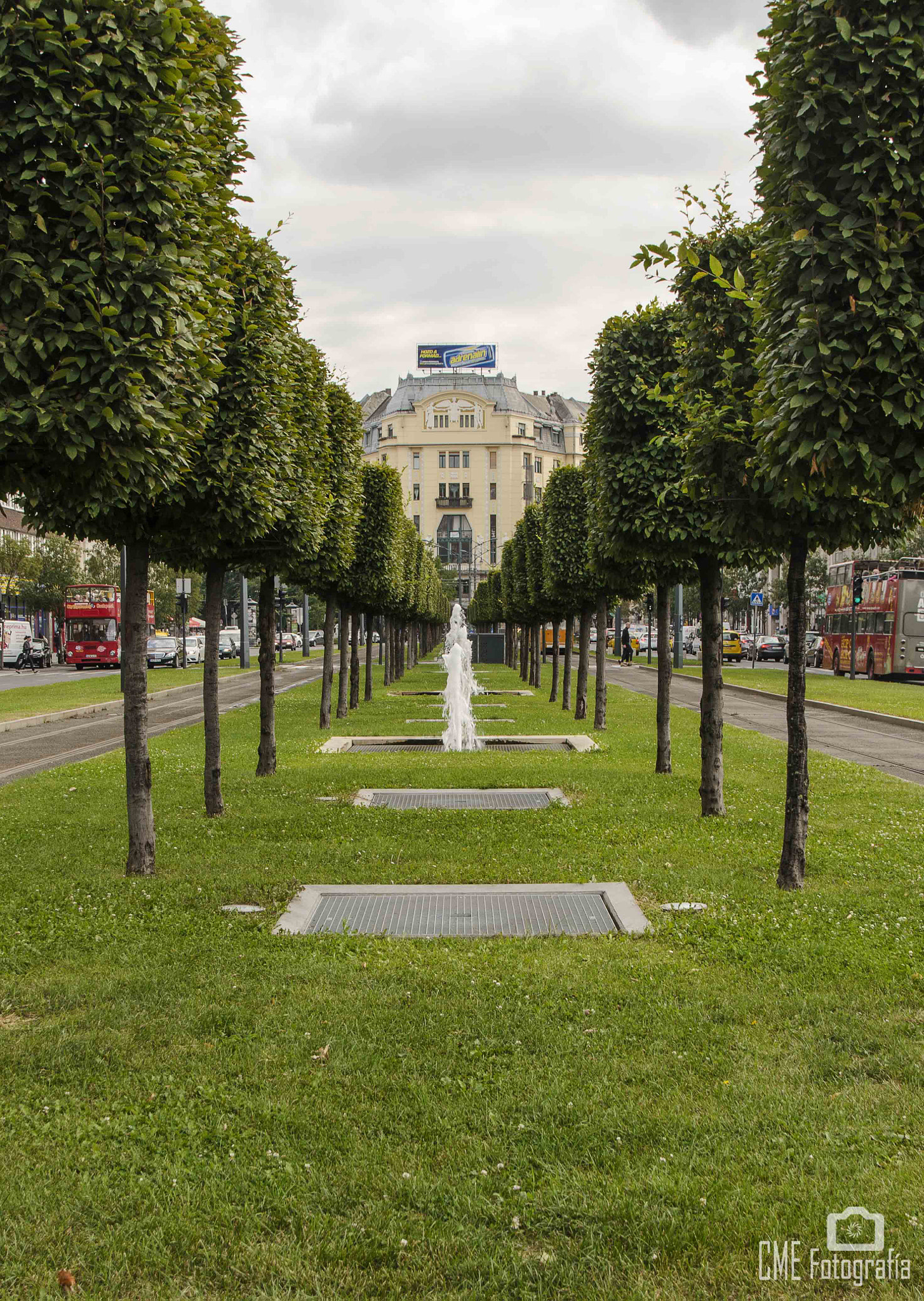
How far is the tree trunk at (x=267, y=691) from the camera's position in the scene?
14.6 m

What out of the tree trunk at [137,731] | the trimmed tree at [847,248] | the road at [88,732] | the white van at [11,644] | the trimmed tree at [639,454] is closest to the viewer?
the trimmed tree at [847,248]

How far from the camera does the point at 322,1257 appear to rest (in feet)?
11.4

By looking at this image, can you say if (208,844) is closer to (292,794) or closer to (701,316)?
(292,794)

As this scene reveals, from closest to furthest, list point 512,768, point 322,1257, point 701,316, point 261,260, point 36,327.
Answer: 1. point 322,1257
2. point 36,327
3. point 701,316
4. point 261,260
5. point 512,768

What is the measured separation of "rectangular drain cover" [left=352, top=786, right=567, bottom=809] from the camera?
12.4 m

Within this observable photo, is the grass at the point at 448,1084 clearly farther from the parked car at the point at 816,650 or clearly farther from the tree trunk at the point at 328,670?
the parked car at the point at 816,650

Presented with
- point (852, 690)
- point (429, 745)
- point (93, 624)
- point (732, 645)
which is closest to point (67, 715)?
point (429, 745)

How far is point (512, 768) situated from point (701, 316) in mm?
7790

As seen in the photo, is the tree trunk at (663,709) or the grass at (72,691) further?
the grass at (72,691)

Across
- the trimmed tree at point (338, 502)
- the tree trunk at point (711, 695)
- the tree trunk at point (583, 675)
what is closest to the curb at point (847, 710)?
the tree trunk at point (583, 675)

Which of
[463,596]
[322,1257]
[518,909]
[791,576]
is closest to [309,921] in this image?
[518,909]

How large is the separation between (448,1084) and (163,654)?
5597cm

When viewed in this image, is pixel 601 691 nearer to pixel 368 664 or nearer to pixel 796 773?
pixel 368 664

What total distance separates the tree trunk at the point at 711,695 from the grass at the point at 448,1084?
208 centimetres
